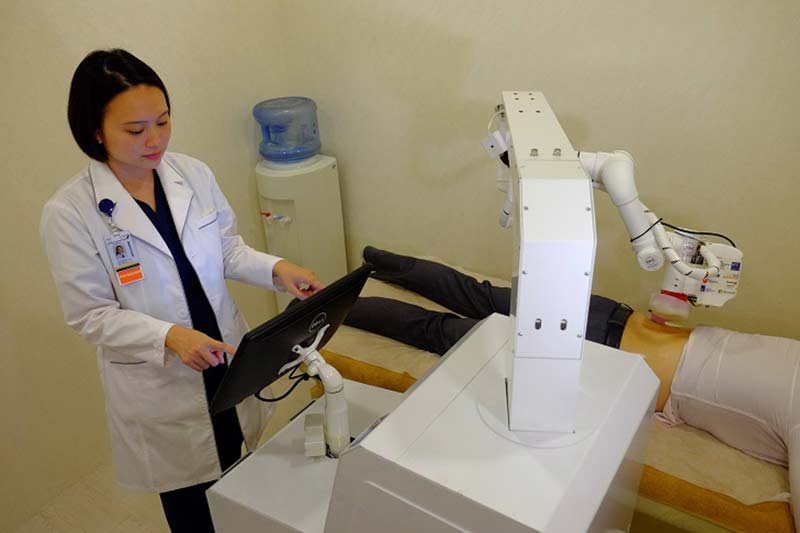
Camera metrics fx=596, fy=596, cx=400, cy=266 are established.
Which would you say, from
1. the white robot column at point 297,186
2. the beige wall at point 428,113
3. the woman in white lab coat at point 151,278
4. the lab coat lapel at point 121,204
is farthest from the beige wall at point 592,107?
the lab coat lapel at point 121,204

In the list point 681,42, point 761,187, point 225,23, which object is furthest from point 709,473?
point 225,23

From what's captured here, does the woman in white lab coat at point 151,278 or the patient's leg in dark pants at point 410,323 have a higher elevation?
the woman in white lab coat at point 151,278

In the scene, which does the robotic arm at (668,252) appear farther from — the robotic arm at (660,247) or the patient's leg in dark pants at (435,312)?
the patient's leg in dark pants at (435,312)

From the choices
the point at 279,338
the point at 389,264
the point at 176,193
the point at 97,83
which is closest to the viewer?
the point at 279,338

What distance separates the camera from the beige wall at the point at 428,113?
1873 millimetres

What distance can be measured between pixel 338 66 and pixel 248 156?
0.57 meters

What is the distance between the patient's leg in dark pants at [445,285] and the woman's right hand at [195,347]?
1.16m

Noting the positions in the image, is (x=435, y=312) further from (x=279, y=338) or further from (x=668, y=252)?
(x=279, y=338)

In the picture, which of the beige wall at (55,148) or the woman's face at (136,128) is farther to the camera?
the beige wall at (55,148)

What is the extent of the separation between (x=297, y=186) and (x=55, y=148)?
93 cm

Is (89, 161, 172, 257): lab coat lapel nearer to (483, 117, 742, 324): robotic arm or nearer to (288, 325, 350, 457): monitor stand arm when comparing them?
(288, 325, 350, 457): monitor stand arm

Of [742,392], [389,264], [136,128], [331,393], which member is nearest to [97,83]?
[136,128]

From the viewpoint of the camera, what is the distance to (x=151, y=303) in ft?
4.43

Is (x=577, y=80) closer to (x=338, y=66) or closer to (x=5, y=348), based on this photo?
(x=338, y=66)
